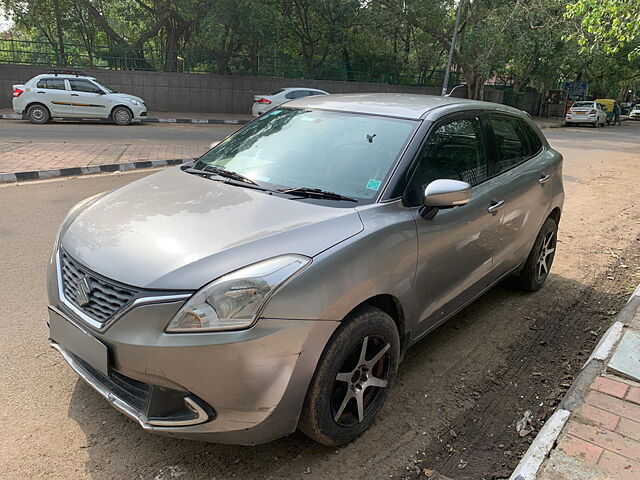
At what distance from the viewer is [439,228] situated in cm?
299

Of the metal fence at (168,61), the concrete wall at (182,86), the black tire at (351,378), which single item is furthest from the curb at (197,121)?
the black tire at (351,378)

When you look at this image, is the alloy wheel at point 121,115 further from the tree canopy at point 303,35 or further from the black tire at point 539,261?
the black tire at point 539,261

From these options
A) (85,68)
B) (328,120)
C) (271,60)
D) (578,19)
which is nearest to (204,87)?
(271,60)

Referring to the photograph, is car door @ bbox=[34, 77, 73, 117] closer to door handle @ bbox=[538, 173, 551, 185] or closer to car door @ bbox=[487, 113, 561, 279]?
car door @ bbox=[487, 113, 561, 279]

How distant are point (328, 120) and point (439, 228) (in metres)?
1.09

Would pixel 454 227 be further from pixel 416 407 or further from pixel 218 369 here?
pixel 218 369

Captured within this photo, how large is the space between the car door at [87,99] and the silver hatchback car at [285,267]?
14733 millimetres

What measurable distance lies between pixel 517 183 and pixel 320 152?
1.72 meters

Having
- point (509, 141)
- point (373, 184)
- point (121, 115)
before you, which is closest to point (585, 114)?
point (121, 115)

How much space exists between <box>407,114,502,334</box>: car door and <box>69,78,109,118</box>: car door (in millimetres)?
15675

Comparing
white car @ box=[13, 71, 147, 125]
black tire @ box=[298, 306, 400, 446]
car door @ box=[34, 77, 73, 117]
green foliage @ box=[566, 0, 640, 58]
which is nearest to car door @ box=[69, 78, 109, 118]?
Result: white car @ box=[13, 71, 147, 125]

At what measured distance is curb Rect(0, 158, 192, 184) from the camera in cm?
814

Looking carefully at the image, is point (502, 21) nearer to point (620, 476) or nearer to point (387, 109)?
point (387, 109)

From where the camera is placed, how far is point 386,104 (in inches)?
139
